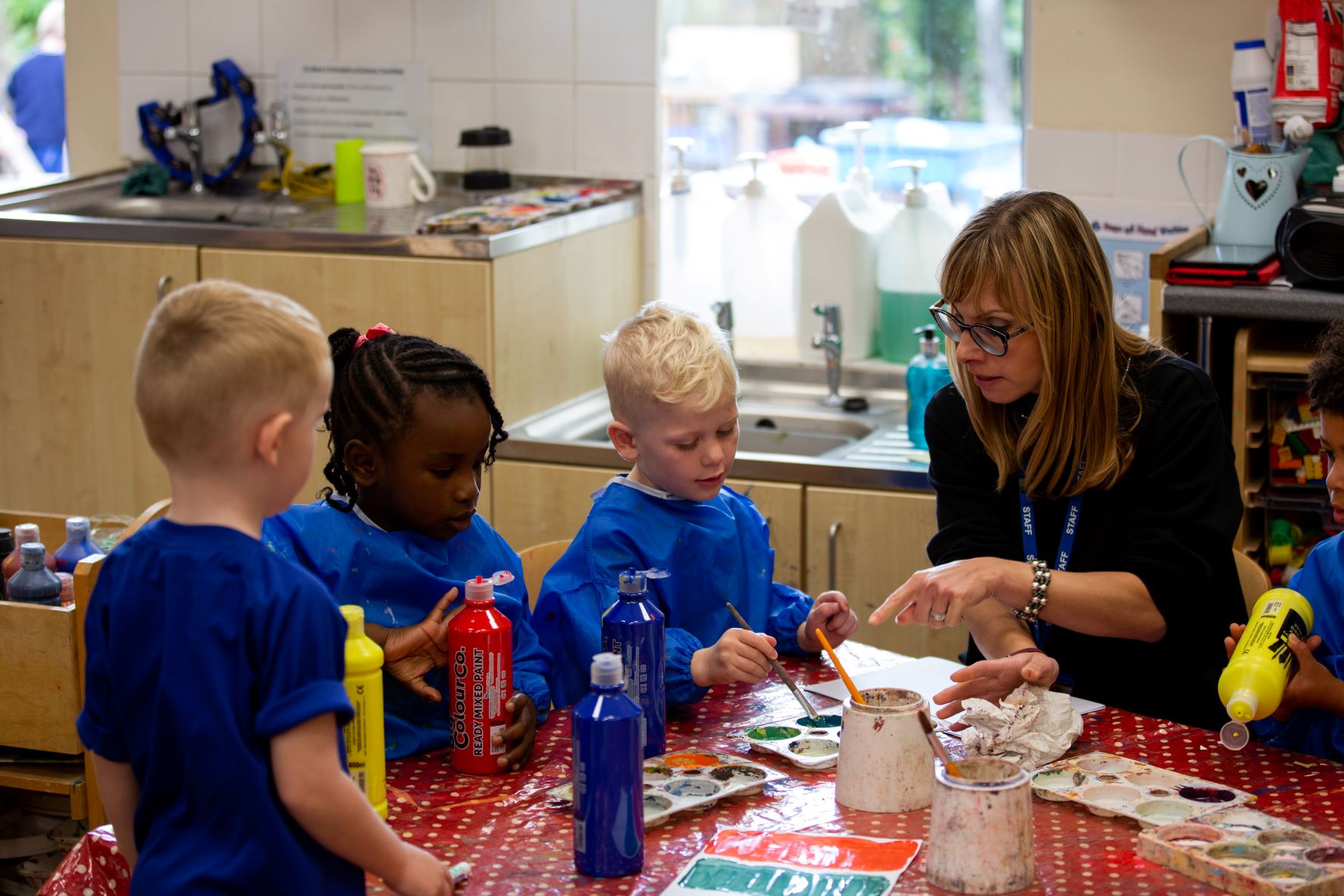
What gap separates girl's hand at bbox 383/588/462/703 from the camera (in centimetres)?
152

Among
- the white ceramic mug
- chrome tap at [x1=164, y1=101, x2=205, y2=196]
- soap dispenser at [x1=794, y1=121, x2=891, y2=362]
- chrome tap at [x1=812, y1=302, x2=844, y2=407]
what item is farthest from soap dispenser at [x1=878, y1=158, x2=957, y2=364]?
chrome tap at [x1=164, y1=101, x2=205, y2=196]

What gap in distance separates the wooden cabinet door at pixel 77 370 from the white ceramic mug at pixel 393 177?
43cm

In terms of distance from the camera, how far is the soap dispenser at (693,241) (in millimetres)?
3398

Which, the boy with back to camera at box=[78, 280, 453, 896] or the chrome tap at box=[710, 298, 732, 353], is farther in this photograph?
the chrome tap at box=[710, 298, 732, 353]

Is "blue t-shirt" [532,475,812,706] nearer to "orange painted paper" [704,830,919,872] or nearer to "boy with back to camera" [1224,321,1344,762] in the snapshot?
Answer: "orange painted paper" [704,830,919,872]

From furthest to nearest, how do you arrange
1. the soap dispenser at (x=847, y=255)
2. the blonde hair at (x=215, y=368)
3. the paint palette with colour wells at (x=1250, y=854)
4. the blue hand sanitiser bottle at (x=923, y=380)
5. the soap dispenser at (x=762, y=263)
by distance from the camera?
the soap dispenser at (x=762, y=263) < the soap dispenser at (x=847, y=255) < the blue hand sanitiser bottle at (x=923, y=380) < the paint palette with colour wells at (x=1250, y=854) < the blonde hair at (x=215, y=368)

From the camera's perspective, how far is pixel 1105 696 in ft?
6.25

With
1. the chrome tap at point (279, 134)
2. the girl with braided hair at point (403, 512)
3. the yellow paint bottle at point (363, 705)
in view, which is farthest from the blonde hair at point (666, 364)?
the chrome tap at point (279, 134)

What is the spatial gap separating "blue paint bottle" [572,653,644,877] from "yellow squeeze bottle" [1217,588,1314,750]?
60cm

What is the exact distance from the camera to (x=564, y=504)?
281 centimetres

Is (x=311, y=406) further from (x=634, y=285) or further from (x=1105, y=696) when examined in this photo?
(x=634, y=285)

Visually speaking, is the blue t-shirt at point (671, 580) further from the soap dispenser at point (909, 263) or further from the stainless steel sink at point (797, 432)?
the soap dispenser at point (909, 263)

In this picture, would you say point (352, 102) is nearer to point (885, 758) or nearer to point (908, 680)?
point (908, 680)

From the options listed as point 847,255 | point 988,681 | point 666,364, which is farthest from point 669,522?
point 847,255
